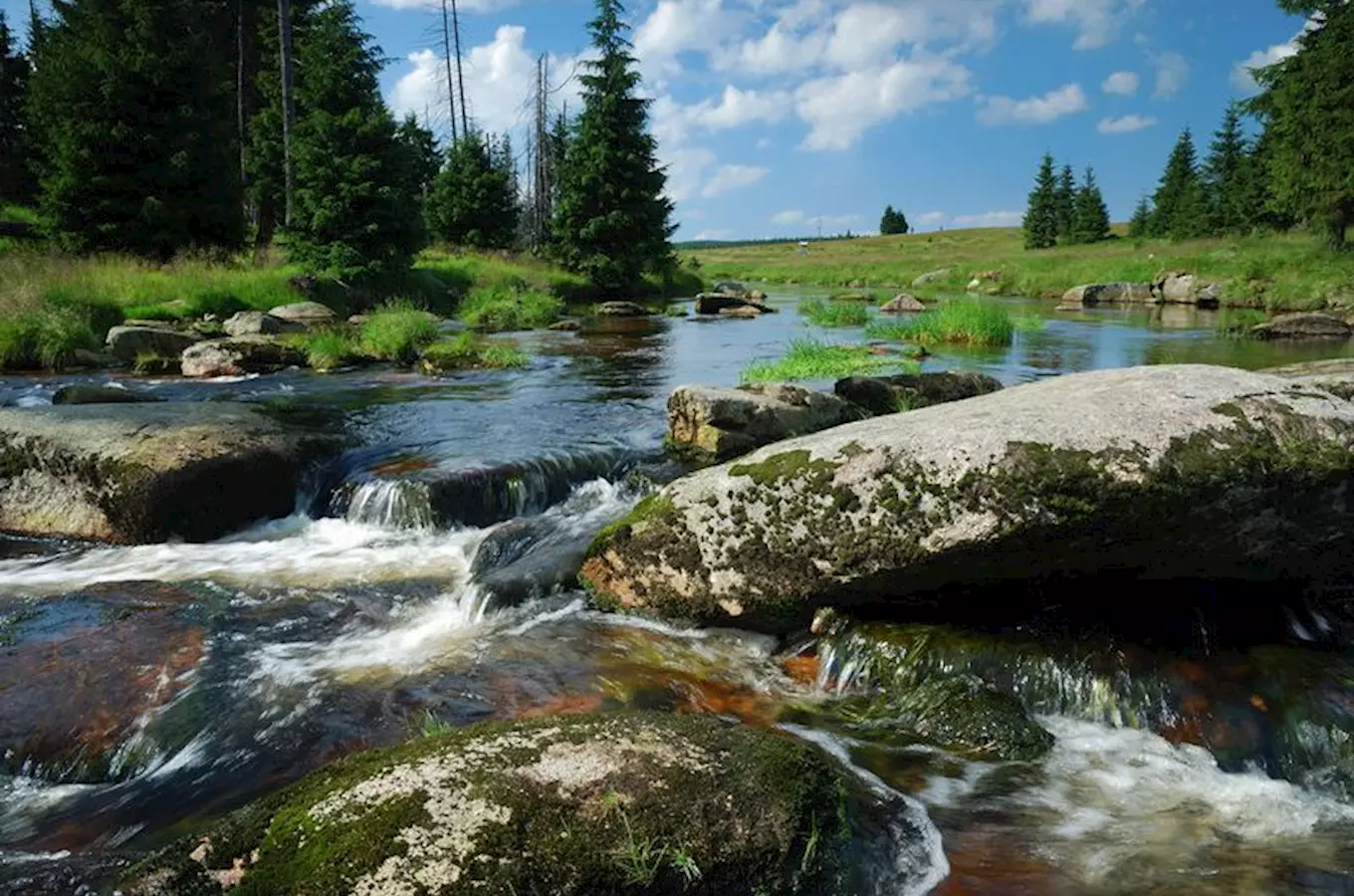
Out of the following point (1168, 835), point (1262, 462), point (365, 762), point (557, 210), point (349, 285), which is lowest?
point (1168, 835)

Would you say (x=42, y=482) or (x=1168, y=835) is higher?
(x=42, y=482)

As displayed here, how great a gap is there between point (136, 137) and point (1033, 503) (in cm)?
3001

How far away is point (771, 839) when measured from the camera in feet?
9.61

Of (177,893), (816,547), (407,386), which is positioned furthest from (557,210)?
(177,893)

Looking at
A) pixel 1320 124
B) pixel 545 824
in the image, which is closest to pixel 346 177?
pixel 545 824

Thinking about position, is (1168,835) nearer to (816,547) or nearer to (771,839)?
(771,839)

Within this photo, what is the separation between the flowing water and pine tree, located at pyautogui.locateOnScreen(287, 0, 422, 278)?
2059cm

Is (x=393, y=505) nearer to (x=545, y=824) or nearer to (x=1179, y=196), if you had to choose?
(x=545, y=824)

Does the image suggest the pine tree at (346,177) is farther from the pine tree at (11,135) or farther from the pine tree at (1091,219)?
the pine tree at (1091,219)

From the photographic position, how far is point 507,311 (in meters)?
27.1

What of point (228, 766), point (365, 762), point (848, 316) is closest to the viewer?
point (365, 762)

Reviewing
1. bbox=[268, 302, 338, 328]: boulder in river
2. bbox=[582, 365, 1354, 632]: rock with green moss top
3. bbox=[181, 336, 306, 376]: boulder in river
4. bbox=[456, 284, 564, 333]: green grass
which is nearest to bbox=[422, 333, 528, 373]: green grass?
bbox=[181, 336, 306, 376]: boulder in river

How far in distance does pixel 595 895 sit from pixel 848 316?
79.0ft

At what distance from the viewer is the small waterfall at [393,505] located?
8266mm
